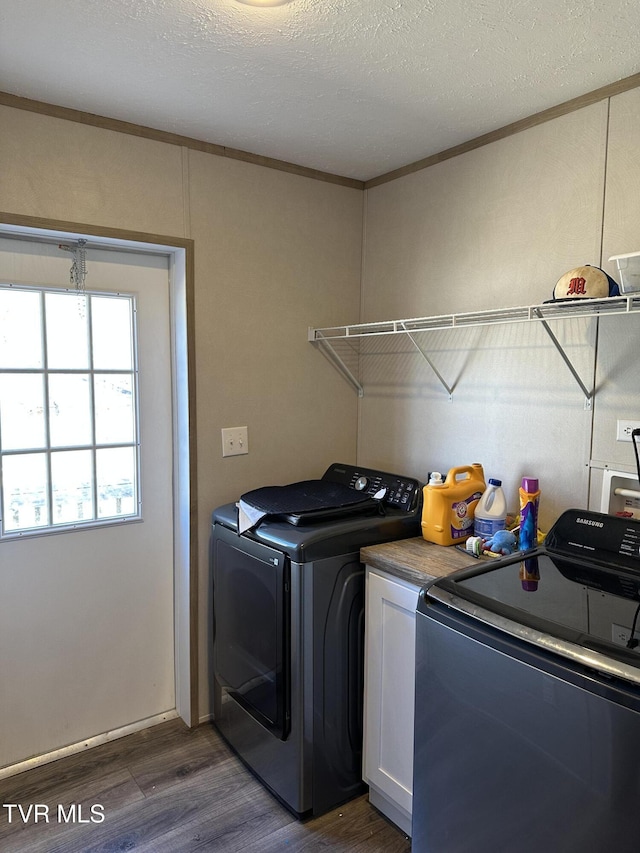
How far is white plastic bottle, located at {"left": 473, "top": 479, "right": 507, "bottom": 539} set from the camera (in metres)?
1.93

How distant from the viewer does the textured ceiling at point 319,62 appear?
4.57 ft

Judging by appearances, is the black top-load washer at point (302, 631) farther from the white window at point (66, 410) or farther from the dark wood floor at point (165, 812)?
the white window at point (66, 410)

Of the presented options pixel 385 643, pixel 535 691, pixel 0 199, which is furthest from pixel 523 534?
pixel 0 199

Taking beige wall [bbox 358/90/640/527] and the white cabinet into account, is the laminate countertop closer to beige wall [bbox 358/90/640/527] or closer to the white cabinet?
the white cabinet

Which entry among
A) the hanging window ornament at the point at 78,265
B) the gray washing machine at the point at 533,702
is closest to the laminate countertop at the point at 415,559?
the gray washing machine at the point at 533,702

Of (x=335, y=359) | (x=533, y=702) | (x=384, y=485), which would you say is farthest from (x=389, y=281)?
(x=533, y=702)

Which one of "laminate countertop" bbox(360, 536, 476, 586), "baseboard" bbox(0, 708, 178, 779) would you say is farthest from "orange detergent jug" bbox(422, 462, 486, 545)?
"baseboard" bbox(0, 708, 178, 779)

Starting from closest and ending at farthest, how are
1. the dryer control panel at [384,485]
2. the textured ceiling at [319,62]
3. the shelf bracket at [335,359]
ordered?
the textured ceiling at [319,62] → the dryer control panel at [384,485] → the shelf bracket at [335,359]

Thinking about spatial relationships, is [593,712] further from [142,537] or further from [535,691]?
[142,537]

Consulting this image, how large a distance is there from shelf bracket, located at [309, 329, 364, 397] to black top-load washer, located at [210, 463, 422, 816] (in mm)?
681

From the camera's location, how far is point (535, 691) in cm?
117

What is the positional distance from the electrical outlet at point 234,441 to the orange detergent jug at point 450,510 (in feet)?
2.61

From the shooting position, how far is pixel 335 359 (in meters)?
2.67

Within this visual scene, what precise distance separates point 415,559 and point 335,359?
3.73 ft
